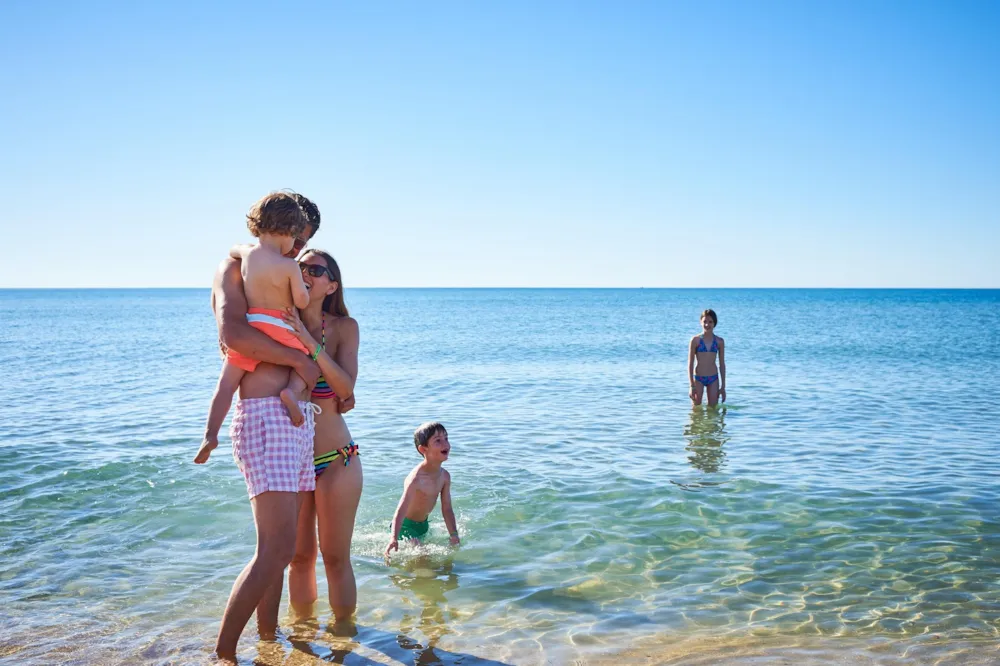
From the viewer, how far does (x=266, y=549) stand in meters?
3.59

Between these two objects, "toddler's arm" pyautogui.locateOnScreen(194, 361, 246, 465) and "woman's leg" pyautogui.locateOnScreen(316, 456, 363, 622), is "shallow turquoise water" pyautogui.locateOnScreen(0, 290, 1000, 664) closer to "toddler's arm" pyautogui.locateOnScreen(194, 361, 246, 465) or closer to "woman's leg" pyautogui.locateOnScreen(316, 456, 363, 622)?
"woman's leg" pyautogui.locateOnScreen(316, 456, 363, 622)

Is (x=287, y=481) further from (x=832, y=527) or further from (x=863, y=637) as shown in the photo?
(x=832, y=527)

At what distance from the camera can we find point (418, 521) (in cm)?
633

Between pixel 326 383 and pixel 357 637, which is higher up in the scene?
pixel 326 383

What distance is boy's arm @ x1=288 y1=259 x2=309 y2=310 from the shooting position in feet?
11.7

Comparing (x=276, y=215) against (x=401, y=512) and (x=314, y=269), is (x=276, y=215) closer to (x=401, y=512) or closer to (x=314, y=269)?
(x=314, y=269)

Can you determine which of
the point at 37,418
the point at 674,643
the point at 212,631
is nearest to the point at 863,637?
the point at 674,643

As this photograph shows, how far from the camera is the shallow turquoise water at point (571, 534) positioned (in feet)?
15.3

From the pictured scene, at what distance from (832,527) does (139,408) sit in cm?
1189

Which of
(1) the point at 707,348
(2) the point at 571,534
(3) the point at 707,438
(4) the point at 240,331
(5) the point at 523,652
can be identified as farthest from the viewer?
(1) the point at 707,348

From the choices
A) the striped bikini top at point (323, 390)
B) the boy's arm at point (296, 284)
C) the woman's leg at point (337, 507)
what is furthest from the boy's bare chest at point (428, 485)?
the boy's arm at point (296, 284)

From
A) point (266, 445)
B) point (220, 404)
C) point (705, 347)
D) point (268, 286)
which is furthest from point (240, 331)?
point (705, 347)

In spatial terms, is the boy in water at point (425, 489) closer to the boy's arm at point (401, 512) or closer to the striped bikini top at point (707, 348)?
the boy's arm at point (401, 512)

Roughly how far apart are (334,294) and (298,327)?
48 centimetres
